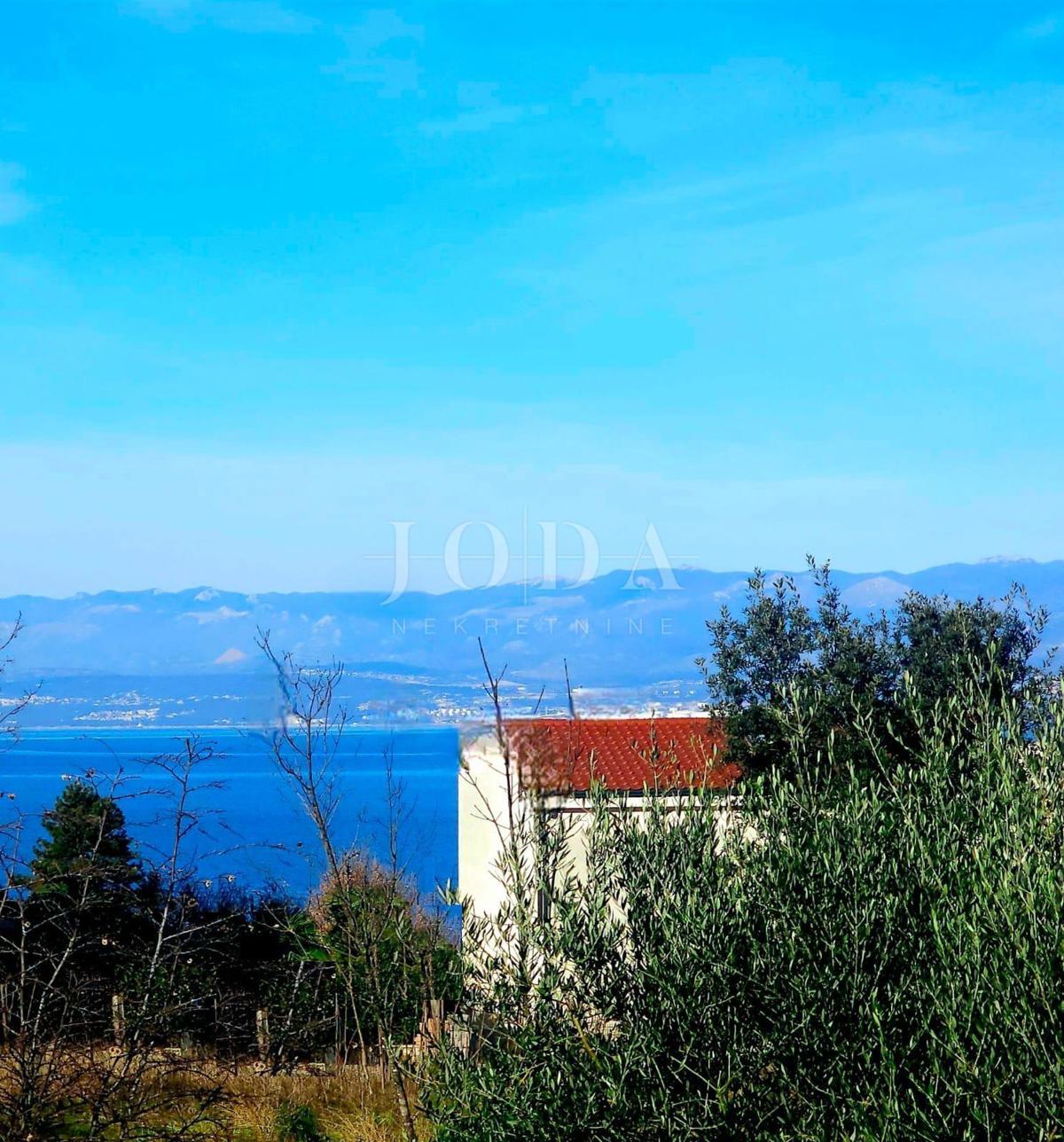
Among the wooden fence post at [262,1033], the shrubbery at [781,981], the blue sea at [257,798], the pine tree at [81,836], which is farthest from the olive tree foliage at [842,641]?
the shrubbery at [781,981]

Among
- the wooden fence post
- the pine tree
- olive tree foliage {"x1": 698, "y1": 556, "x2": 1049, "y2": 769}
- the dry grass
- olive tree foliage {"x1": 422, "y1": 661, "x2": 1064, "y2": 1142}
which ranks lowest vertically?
the wooden fence post

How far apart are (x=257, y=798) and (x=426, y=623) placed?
61.2m

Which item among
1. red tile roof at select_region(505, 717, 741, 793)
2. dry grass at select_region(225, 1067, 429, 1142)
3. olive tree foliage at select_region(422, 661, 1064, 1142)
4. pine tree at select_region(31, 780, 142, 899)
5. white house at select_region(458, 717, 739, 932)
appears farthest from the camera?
white house at select_region(458, 717, 739, 932)

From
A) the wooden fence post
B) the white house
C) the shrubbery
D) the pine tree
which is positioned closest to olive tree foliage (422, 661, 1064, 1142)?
the shrubbery

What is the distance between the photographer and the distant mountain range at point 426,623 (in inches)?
1999

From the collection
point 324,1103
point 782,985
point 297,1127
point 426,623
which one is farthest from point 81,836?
point 426,623

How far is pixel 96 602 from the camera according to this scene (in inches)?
5817

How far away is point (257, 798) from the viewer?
292ft

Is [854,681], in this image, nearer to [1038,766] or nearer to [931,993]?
[1038,766]

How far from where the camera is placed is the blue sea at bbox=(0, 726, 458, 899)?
9406mm

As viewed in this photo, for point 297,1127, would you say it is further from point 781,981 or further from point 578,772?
point 578,772

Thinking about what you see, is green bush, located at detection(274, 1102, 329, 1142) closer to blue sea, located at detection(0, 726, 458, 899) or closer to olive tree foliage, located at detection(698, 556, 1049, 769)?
blue sea, located at detection(0, 726, 458, 899)

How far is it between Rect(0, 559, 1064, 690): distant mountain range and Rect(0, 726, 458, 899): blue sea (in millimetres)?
3140

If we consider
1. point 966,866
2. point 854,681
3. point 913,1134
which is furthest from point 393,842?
point 854,681
